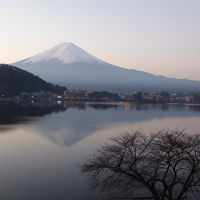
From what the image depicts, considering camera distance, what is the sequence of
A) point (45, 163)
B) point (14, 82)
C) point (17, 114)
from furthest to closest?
point (14, 82), point (17, 114), point (45, 163)

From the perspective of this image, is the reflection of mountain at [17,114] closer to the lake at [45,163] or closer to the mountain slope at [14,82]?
the lake at [45,163]

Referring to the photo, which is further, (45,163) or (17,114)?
(17,114)

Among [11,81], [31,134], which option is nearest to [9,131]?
[31,134]

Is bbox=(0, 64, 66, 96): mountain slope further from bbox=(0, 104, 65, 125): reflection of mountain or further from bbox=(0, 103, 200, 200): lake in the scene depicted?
bbox=(0, 103, 200, 200): lake

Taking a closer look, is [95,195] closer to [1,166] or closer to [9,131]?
[1,166]

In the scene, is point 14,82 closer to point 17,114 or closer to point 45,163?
point 17,114

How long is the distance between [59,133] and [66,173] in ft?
9.04

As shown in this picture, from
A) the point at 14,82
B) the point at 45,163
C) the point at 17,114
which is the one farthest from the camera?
the point at 14,82

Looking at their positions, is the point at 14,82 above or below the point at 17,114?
above

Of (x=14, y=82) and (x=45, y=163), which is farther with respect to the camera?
(x=14, y=82)

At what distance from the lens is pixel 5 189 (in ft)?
7.96

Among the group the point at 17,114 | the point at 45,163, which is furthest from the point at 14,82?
the point at 45,163

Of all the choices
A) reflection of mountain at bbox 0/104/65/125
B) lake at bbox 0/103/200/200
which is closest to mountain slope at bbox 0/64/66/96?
reflection of mountain at bbox 0/104/65/125

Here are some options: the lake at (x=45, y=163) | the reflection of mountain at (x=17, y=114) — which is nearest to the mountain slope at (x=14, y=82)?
the reflection of mountain at (x=17, y=114)
